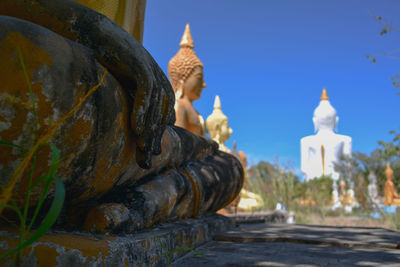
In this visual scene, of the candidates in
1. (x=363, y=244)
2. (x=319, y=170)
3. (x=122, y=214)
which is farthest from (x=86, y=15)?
(x=319, y=170)

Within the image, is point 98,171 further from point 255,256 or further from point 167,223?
point 255,256

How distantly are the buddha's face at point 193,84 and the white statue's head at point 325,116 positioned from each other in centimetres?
2346

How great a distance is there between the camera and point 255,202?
890cm

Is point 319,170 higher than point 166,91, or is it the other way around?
Result: point 319,170

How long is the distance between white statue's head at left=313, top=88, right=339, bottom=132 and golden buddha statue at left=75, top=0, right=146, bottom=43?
86.0 feet

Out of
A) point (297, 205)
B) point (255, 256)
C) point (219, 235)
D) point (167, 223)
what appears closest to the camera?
point (255, 256)

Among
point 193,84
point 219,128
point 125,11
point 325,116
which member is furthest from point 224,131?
point 325,116

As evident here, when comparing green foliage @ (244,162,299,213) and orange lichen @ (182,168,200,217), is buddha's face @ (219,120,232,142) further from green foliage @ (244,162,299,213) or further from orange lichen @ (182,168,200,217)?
orange lichen @ (182,168,200,217)

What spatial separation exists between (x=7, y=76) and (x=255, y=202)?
8.64 meters

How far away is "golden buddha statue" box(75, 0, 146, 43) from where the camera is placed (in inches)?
67.2

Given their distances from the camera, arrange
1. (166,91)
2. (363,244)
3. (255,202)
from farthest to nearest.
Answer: (255,202) → (363,244) → (166,91)

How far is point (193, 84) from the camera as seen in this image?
4883mm

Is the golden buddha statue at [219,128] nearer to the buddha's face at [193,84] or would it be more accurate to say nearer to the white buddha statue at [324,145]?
the buddha's face at [193,84]

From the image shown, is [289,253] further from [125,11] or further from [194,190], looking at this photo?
[125,11]
